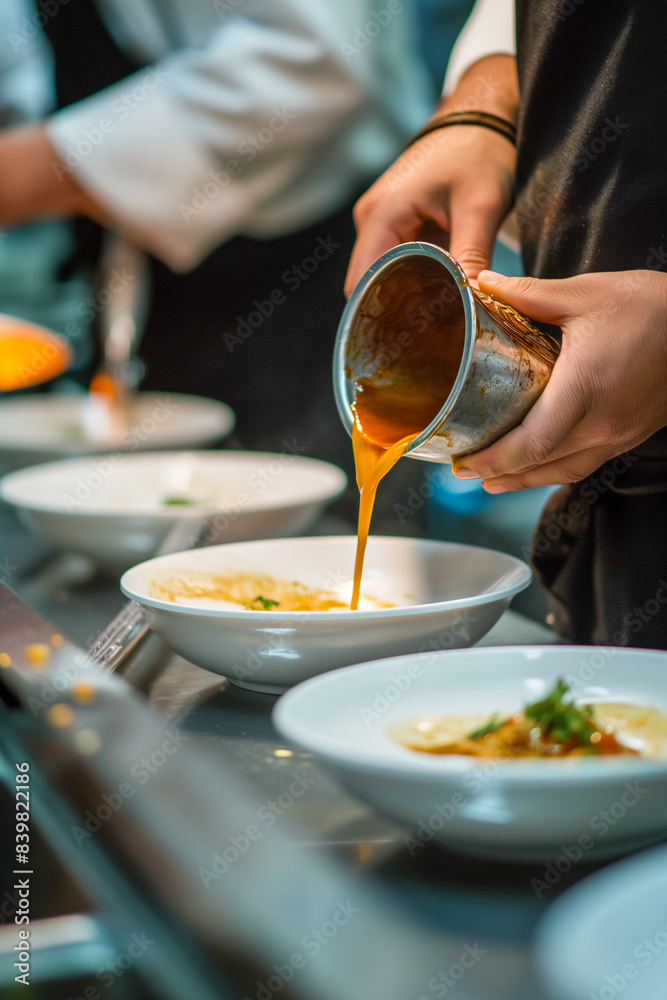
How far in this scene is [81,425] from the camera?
223 centimetres

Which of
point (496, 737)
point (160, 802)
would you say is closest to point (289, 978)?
point (160, 802)

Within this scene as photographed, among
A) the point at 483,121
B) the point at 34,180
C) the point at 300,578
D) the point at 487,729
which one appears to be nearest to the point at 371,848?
the point at 487,729

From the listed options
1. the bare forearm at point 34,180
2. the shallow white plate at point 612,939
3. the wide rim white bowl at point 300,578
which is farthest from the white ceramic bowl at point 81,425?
the shallow white plate at point 612,939

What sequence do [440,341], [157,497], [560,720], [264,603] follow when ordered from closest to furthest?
1. [560,720]
2. [440,341]
3. [264,603]
4. [157,497]

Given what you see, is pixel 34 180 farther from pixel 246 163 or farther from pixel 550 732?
pixel 550 732

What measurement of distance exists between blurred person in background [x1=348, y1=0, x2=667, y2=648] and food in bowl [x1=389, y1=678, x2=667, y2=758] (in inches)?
9.3

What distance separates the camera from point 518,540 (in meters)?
1.46

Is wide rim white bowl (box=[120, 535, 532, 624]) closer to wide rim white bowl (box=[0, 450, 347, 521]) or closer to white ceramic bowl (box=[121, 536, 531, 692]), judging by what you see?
white ceramic bowl (box=[121, 536, 531, 692])

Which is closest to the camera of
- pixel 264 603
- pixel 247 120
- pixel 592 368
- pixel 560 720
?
pixel 560 720

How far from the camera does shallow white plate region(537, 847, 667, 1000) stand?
36 cm

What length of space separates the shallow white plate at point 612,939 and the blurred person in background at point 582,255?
434mm

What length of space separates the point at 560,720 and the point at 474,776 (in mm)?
123

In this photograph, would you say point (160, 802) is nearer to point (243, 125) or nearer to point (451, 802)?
point (451, 802)

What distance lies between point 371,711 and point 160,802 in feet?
0.73
